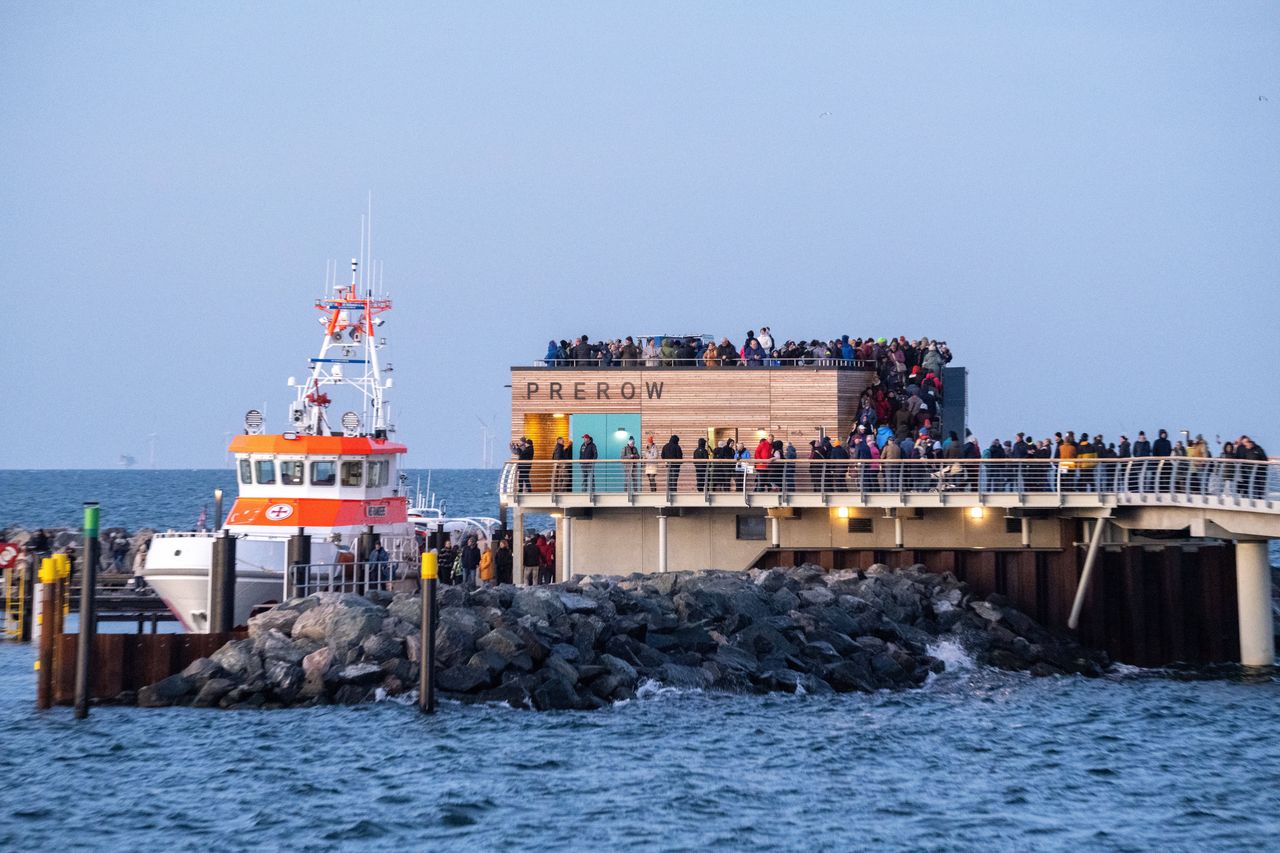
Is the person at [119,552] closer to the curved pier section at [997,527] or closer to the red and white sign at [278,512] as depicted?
the red and white sign at [278,512]

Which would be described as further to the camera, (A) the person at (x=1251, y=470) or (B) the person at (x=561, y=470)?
(B) the person at (x=561, y=470)

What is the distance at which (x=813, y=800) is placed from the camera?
997 inches

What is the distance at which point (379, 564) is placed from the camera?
121ft

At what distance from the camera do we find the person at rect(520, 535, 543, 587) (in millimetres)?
41938

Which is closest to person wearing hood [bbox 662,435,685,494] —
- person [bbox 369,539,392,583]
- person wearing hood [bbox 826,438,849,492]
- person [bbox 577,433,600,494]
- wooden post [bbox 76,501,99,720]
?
person [bbox 577,433,600,494]

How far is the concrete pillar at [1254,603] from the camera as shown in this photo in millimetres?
38469

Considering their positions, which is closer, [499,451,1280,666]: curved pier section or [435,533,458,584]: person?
[499,451,1280,666]: curved pier section

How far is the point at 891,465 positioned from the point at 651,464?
5665 mm

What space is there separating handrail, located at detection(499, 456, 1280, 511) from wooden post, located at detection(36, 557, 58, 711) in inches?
477

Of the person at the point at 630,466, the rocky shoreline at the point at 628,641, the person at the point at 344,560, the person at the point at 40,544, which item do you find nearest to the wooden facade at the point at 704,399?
the person at the point at 630,466

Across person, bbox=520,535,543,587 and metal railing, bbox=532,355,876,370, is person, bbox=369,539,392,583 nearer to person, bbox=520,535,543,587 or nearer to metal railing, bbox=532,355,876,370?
person, bbox=520,535,543,587

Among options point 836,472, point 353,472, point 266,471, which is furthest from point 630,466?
point 266,471

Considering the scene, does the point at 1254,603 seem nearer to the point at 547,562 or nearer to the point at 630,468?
the point at 630,468

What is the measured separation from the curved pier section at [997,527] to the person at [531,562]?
88cm
